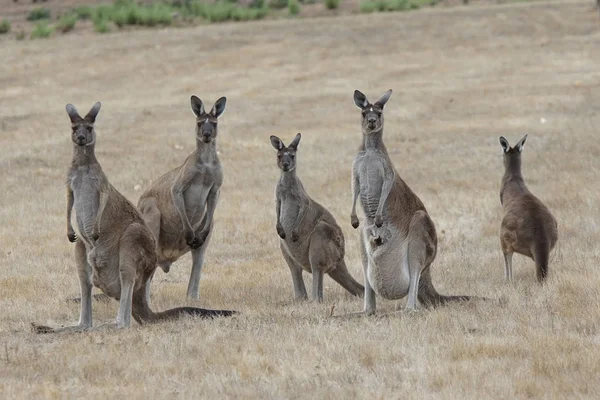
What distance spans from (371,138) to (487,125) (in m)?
11.6

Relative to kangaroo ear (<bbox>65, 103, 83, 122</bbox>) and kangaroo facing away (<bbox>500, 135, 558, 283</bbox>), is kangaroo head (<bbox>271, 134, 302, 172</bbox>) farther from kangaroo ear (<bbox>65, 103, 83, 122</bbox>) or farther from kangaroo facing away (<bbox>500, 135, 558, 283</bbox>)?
kangaroo ear (<bbox>65, 103, 83, 122</bbox>)

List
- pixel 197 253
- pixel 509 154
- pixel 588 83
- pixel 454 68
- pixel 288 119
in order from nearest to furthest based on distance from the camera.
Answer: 1. pixel 197 253
2. pixel 509 154
3. pixel 288 119
4. pixel 588 83
5. pixel 454 68

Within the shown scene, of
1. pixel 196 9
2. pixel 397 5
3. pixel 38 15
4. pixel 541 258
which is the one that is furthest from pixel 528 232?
pixel 38 15

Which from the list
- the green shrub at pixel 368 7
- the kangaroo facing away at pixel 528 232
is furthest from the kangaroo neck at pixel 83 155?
the green shrub at pixel 368 7

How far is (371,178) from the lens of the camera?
830 cm

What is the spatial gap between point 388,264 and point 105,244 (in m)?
2.04

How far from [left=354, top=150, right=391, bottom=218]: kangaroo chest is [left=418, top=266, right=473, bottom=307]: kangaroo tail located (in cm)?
61

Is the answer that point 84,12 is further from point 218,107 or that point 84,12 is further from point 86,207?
point 86,207

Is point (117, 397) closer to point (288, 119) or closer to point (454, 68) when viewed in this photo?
point (288, 119)

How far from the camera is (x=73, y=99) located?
25.0m

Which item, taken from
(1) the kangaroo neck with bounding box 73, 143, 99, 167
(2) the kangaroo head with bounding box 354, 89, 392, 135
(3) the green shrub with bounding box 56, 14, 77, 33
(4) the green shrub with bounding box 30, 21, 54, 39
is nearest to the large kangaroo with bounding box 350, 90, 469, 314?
(2) the kangaroo head with bounding box 354, 89, 392, 135

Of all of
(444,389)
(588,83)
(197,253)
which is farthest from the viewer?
(588,83)

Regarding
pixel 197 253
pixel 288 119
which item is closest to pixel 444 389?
pixel 197 253

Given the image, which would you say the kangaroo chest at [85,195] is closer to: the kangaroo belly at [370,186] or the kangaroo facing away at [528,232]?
the kangaroo belly at [370,186]
